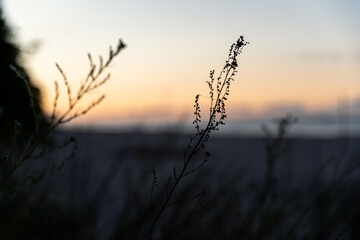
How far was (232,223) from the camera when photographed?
3078 mm

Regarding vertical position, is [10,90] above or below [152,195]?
above

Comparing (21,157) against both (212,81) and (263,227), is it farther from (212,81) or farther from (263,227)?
(263,227)

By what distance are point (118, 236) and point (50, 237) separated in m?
0.63

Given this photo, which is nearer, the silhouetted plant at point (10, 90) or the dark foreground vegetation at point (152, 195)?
the dark foreground vegetation at point (152, 195)

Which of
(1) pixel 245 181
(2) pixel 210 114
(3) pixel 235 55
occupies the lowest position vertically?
(1) pixel 245 181

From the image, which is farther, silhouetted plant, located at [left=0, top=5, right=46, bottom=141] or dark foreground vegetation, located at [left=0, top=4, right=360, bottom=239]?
silhouetted plant, located at [left=0, top=5, right=46, bottom=141]

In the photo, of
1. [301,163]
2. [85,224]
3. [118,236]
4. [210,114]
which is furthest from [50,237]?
[301,163]

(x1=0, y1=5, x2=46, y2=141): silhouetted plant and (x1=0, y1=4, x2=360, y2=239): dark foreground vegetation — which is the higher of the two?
(x1=0, y1=5, x2=46, y2=141): silhouetted plant

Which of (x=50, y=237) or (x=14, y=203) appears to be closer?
(x=50, y=237)

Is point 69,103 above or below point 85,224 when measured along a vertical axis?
above

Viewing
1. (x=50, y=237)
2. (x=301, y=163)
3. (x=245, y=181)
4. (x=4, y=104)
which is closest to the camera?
(x=50, y=237)

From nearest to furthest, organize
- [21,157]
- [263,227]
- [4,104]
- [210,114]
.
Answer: [210,114], [21,157], [263,227], [4,104]

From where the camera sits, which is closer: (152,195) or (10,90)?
(152,195)

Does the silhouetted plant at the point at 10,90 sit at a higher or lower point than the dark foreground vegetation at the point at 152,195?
higher
